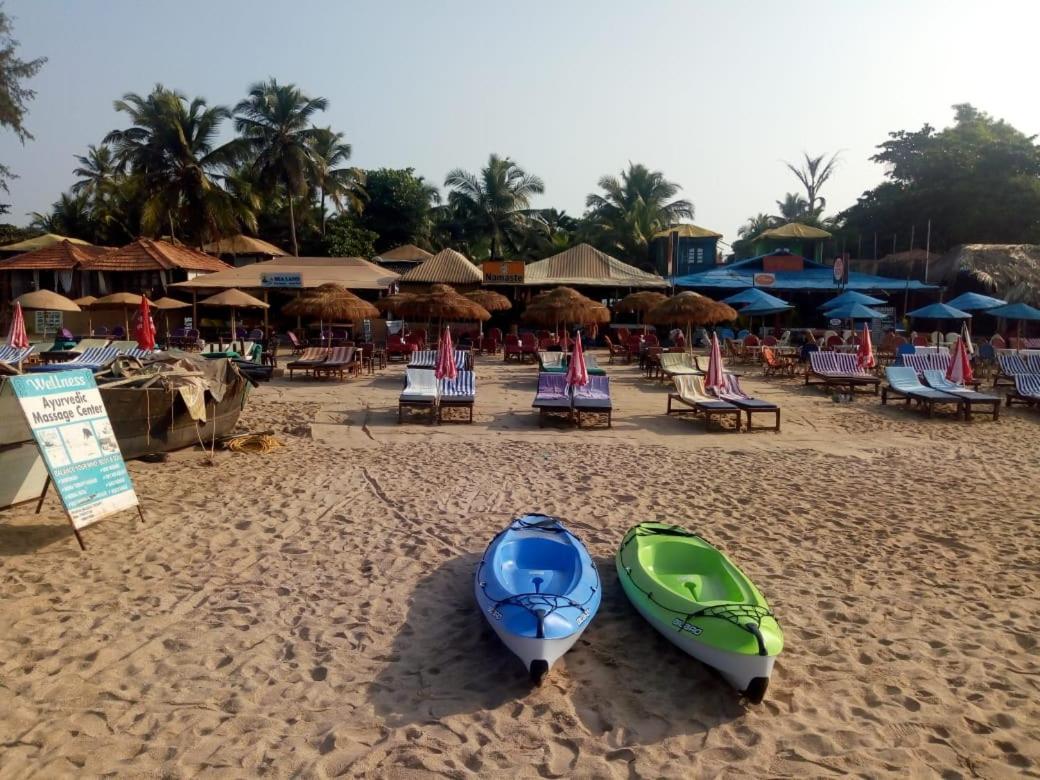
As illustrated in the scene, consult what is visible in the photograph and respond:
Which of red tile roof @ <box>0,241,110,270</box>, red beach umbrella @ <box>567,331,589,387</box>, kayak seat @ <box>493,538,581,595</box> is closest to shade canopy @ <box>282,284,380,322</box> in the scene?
red beach umbrella @ <box>567,331,589,387</box>

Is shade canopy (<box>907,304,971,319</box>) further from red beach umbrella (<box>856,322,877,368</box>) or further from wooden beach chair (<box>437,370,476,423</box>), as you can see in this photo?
wooden beach chair (<box>437,370,476,423</box>)

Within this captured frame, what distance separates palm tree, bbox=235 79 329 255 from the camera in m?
33.1

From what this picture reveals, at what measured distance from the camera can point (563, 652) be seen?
3.86 m

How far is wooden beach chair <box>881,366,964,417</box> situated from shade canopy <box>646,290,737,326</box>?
4455mm

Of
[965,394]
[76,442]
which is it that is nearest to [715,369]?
[965,394]

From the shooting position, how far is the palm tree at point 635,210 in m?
35.8

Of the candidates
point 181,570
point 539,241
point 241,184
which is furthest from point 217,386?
point 539,241

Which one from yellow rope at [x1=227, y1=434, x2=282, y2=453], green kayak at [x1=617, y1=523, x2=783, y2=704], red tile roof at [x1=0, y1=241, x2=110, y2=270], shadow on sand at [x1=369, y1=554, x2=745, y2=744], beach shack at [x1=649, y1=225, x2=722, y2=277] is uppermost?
beach shack at [x1=649, y1=225, x2=722, y2=277]

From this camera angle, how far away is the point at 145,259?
2705cm

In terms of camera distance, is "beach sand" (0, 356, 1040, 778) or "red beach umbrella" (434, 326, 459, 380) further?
"red beach umbrella" (434, 326, 459, 380)

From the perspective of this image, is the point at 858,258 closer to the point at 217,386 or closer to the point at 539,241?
the point at 539,241

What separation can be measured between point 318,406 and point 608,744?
10.1m

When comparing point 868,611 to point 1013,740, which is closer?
point 1013,740

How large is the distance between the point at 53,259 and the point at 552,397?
24862mm
